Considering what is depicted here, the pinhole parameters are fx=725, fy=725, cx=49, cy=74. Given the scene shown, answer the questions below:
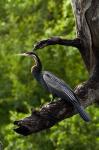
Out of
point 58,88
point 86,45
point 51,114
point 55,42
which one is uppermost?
point 55,42

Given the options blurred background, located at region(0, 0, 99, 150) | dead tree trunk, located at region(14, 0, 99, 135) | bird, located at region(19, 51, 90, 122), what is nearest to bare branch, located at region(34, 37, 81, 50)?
dead tree trunk, located at region(14, 0, 99, 135)

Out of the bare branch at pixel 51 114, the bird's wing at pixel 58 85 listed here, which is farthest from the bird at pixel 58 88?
the bare branch at pixel 51 114

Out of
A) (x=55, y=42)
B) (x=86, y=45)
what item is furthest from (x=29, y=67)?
(x=55, y=42)

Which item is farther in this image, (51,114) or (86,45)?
(86,45)

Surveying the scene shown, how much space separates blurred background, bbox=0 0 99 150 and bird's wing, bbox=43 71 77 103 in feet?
16.8

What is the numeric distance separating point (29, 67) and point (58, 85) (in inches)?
376

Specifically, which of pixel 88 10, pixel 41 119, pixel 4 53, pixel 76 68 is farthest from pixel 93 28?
pixel 4 53

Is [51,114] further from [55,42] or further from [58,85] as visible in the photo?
[55,42]

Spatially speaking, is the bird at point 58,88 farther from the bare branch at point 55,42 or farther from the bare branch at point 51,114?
the bare branch at point 55,42

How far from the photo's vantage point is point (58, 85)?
29.5 feet

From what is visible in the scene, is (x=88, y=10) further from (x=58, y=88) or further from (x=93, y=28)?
(x=58, y=88)

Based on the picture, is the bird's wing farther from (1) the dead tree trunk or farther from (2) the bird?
(1) the dead tree trunk

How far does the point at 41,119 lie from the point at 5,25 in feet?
42.5

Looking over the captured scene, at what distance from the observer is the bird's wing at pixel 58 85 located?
8.59m
